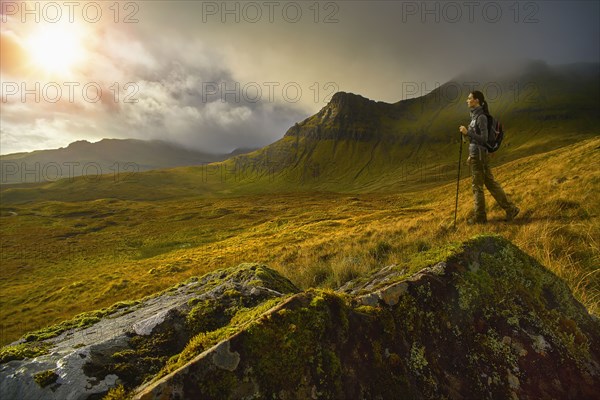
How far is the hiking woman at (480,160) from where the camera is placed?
9.73m

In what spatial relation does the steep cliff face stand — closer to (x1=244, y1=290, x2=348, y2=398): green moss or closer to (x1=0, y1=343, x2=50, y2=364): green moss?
(x1=244, y1=290, x2=348, y2=398): green moss

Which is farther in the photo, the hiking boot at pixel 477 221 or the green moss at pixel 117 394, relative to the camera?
the hiking boot at pixel 477 221

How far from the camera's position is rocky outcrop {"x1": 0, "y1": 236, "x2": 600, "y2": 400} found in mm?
2268

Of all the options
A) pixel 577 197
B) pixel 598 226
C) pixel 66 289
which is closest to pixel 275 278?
pixel 598 226

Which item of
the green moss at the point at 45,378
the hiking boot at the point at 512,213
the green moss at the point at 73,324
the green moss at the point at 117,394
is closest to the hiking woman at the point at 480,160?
the hiking boot at the point at 512,213

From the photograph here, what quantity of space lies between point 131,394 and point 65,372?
28.4 inches

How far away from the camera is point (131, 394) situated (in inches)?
96.0

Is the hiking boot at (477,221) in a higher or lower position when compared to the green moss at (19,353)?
higher

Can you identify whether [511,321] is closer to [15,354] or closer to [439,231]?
[15,354]

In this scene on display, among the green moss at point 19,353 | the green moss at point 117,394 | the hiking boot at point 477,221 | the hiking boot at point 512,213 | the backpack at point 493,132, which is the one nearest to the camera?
the green moss at point 117,394

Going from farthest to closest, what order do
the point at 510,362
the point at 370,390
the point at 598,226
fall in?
the point at 598,226 → the point at 510,362 → the point at 370,390

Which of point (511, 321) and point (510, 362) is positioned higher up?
point (511, 321)

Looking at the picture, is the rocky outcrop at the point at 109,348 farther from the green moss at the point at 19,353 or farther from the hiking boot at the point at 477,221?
the hiking boot at the point at 477,221

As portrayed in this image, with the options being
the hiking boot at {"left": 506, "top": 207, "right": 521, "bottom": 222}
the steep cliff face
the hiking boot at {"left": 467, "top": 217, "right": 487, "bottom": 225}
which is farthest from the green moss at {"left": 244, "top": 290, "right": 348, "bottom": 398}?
the hiking boot at {"left": 506, "top": 207, "right": 521, "bottom": 222}
